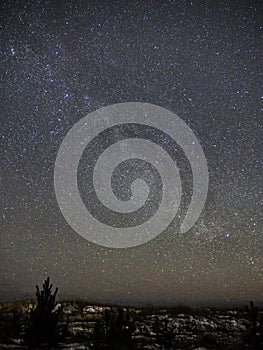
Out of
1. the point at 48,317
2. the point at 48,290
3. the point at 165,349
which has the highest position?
the point at 48,290

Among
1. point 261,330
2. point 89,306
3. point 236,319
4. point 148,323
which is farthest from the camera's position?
point 89,306

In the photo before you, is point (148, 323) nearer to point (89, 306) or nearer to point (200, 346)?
point (200, 346)

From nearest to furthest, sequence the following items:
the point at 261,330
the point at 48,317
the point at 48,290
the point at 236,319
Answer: the point at 48,317 < the point at 48,290 < the point at 261,330 < the point at 236,319

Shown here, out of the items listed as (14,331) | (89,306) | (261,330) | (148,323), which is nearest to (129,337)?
(14,331)

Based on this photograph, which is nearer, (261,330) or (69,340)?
(69,340)

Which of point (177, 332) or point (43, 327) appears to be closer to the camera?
point (43, 327)

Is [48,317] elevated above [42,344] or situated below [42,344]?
above

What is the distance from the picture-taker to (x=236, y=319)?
2145 centimetres

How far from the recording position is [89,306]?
27.4 m

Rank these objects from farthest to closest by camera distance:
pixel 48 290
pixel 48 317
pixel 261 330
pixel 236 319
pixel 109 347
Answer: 1. pixel 236 319
2. pixel 261 330
3. pixel 48 290
4. pixel 48 317
5. pixel 109 347

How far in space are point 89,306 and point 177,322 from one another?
949 cm

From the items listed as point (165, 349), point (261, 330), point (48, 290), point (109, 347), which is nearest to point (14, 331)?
point (48, 290)

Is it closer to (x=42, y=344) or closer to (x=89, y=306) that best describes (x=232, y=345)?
(x=42, y=344)

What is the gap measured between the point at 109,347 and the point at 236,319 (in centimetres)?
1327
